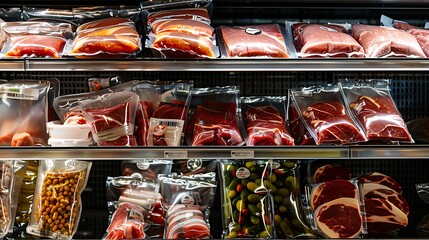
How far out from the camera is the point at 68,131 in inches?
90.7

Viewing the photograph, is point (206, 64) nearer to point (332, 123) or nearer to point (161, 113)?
point (161, 113)

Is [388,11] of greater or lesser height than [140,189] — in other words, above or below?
above

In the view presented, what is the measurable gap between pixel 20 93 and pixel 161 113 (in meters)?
0.63

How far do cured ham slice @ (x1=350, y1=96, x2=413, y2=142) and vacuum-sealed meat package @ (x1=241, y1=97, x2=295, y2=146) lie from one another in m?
0.32

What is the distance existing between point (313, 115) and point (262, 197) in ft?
1.37

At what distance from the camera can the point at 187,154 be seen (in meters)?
2.21

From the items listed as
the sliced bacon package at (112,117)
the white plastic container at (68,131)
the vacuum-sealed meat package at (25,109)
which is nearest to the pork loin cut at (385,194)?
the sliced bacon package at (112,117)

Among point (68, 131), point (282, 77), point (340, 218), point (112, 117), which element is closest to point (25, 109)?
point (68, 131)

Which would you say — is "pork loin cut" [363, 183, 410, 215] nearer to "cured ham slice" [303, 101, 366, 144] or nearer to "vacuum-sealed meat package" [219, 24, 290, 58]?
"cured ham slice" [303, 101, 366, 144]

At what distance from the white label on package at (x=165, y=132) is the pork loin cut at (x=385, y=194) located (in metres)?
0.86

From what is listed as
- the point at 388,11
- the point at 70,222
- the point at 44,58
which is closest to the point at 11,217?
the point at 70,222

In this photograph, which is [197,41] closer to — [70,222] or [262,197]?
[262,197]

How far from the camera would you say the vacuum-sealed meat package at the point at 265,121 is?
A: 234 centimetres

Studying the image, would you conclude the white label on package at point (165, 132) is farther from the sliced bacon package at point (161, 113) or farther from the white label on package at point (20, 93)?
the white label on package at point (20, 93)
